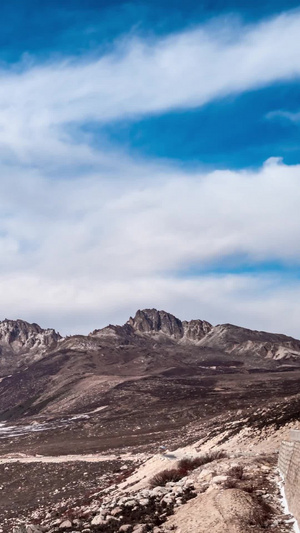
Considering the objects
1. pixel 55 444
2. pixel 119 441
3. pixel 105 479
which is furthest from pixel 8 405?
pixel 105 479

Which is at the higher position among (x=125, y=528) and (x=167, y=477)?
(x=125, y=528)

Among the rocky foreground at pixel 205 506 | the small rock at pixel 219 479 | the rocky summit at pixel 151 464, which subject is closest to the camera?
the rocky foreground at pixel 205 506

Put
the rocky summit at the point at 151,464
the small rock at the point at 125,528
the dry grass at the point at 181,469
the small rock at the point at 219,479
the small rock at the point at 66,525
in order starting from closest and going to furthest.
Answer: the rocky summit at the point at 151,464, the small rock at the point at 125,528, the small rock at the point at 219,479, the small rock at the point at 66,525, the dry grass at the point at 181,469

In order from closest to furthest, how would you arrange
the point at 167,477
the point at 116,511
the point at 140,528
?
1. the point at 140,528
2. the point at 116,511
3. the point at 167,477

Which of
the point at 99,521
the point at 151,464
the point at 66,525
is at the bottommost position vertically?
the point at 151,464

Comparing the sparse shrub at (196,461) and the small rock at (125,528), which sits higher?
the small rock at (125,528)

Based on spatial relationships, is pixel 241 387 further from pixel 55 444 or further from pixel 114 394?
pixel 55 444

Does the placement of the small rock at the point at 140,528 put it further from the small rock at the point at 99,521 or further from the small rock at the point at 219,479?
the small rock at the point at 219,479

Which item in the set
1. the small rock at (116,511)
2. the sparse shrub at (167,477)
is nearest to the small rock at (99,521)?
the small rock at (116,511)

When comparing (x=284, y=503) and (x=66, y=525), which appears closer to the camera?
(x=284, y=503)

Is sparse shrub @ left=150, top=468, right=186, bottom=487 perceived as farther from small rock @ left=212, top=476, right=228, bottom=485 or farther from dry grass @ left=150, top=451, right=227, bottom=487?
small rock @ left=212, top=476, right=228, bottom=485

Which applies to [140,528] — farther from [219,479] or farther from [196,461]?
[196,461]

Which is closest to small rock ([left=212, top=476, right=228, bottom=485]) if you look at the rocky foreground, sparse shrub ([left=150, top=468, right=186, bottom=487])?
the rocky foreground

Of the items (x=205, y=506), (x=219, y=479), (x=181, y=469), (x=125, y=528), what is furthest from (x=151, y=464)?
(x=205, y=506)
